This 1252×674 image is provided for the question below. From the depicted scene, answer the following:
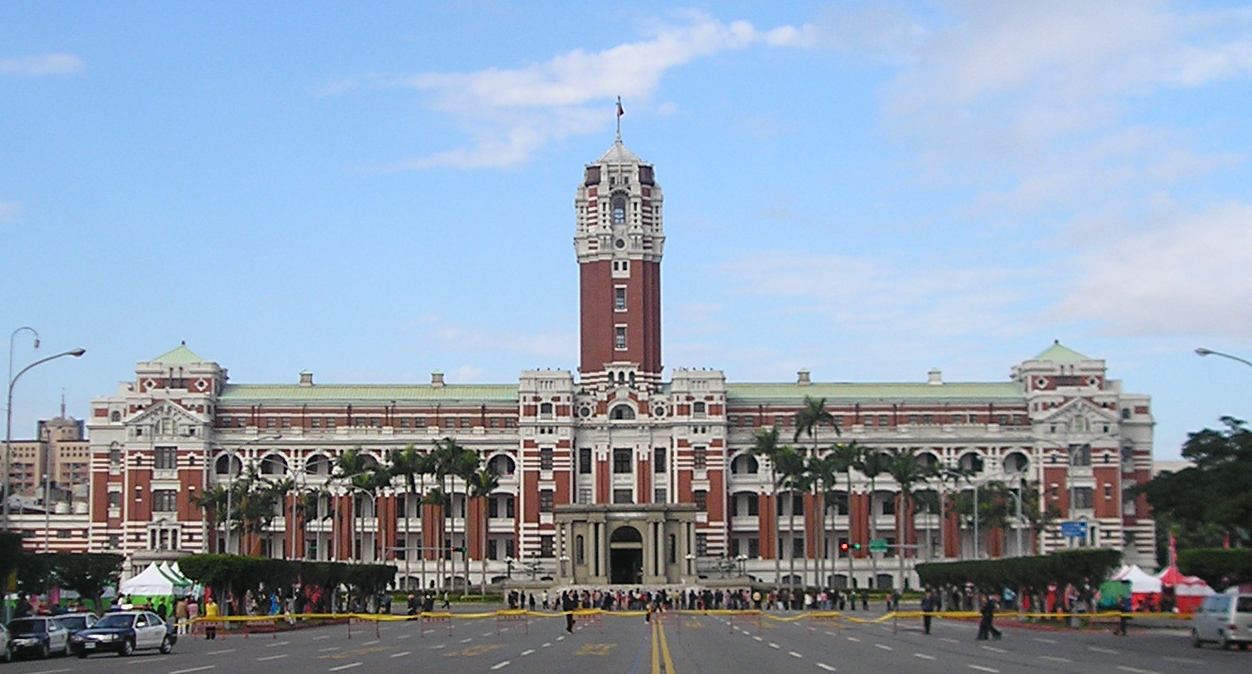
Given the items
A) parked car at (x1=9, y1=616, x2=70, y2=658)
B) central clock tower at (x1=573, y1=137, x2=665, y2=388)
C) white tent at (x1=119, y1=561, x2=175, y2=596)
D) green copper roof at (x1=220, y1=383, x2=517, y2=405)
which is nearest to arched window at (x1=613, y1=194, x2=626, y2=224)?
central clock tower at (x1=573, y1=137, x2=665, y2=388)

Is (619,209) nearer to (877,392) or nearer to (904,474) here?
(877,392)

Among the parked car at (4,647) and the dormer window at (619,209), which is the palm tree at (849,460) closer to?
the dormer window at (619,209)

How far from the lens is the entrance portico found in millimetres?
141625

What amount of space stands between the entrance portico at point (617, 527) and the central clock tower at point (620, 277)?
17.3m

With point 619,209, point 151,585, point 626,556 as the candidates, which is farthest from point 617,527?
point 151,585

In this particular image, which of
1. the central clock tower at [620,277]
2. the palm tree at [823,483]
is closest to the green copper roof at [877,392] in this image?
the central clock tower at [620,277]

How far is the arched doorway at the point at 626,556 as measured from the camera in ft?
475

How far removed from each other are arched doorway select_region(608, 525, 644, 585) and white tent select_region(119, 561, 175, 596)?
187ft

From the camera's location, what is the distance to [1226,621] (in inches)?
2196

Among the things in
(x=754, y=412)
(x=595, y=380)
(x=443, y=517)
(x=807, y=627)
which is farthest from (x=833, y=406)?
(x=807, y=627)

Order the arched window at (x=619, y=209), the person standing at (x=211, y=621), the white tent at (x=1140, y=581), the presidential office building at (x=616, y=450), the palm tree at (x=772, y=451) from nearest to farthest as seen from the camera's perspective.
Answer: the person standing at (x=211, y=621) < the white tent at (x=1140, y=581) < the palm tree at (x=772, y=451) < the presidential office building at (x=616, y=450) < the arched window at (x=619, y=209)

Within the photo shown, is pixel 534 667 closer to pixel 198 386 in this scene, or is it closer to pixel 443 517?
pixel 443 517

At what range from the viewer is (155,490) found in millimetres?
152125

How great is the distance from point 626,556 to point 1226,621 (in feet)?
311
